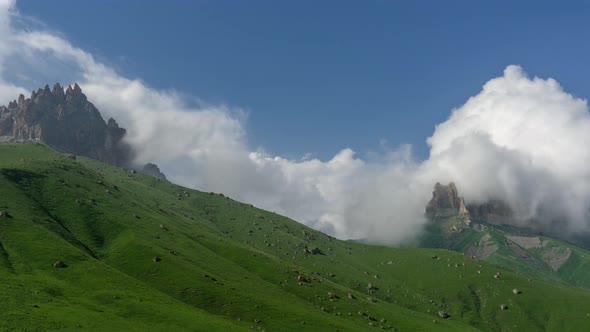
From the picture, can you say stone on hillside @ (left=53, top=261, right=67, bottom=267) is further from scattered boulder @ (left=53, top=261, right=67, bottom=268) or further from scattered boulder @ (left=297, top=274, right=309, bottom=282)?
scattered boulder @ (left=297, top=274, right=309, bottom=282)

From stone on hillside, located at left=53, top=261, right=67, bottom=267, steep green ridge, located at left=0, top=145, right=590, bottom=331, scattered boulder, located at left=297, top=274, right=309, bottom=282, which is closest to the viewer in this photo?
steep green ridge, located at left=0, top=145, right=590, bottom=331

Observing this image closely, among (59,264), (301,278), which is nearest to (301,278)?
(301,278)

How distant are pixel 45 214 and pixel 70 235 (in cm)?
1940

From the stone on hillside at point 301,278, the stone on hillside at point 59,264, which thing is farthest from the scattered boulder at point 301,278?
Answer: the stone on hillside at point 59,264

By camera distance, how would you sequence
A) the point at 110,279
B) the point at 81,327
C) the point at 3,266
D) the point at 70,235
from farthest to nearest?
the point at 70,235 → the point at 110,279 → the point at 3,266 → the point at 81,327

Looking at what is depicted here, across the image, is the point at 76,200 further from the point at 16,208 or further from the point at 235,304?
the point at 235,304

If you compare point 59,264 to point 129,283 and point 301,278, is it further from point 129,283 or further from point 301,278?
point 301,278

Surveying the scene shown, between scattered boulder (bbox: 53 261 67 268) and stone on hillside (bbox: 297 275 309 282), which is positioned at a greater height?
stone on hillside (bbox: 297 275 309 282)

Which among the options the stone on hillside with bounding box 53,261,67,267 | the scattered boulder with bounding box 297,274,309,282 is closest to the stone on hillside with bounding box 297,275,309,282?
the scattered boulder with bounding box 297,274,309,282

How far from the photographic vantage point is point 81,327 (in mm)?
86938

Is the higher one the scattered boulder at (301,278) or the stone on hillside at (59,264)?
the scattered boulder at (301,278)

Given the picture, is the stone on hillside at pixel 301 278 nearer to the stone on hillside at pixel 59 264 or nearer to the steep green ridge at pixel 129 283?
the steep green ridge at pixel 129 283

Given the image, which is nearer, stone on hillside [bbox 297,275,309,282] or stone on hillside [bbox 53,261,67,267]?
stone on hillside [bbox 53,261,67,267]

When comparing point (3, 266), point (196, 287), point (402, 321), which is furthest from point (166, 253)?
point (402, 321)
